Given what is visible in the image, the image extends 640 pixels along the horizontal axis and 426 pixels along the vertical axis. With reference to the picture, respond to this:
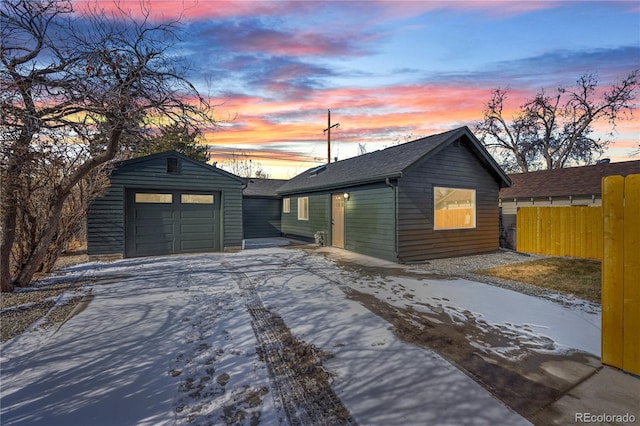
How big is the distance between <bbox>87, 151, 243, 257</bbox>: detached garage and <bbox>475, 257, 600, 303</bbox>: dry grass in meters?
8.55

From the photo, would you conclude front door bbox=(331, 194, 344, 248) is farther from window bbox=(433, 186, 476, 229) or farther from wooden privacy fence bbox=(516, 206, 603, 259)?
wooden privacy fence bbox=(516, 206, 603, 259)

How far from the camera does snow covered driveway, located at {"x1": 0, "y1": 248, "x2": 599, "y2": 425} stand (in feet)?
7.22

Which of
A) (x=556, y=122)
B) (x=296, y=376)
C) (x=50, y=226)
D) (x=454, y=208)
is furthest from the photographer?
(x=556, y=122)

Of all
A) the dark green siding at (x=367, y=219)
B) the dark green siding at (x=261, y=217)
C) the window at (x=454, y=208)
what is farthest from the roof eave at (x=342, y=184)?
the window at (x=454, y=208)

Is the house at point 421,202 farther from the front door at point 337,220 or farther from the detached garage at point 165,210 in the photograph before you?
the detached garage at point 165,210

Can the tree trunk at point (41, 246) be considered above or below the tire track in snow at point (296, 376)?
above

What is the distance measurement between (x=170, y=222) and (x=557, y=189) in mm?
17850

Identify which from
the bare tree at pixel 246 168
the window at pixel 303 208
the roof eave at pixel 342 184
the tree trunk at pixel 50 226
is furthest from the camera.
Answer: the bare tree at pixel 246 168

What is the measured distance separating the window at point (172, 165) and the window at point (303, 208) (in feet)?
19.8

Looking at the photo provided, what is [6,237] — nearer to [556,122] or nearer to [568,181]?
[568,181]

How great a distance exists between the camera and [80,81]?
12.8 ft

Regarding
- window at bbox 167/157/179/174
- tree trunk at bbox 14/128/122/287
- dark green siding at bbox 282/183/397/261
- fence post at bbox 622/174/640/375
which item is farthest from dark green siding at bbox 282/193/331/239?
fence post at bbox 622/174/640/375

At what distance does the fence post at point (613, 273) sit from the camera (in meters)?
2.81

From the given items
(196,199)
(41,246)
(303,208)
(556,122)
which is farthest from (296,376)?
(556,122)
